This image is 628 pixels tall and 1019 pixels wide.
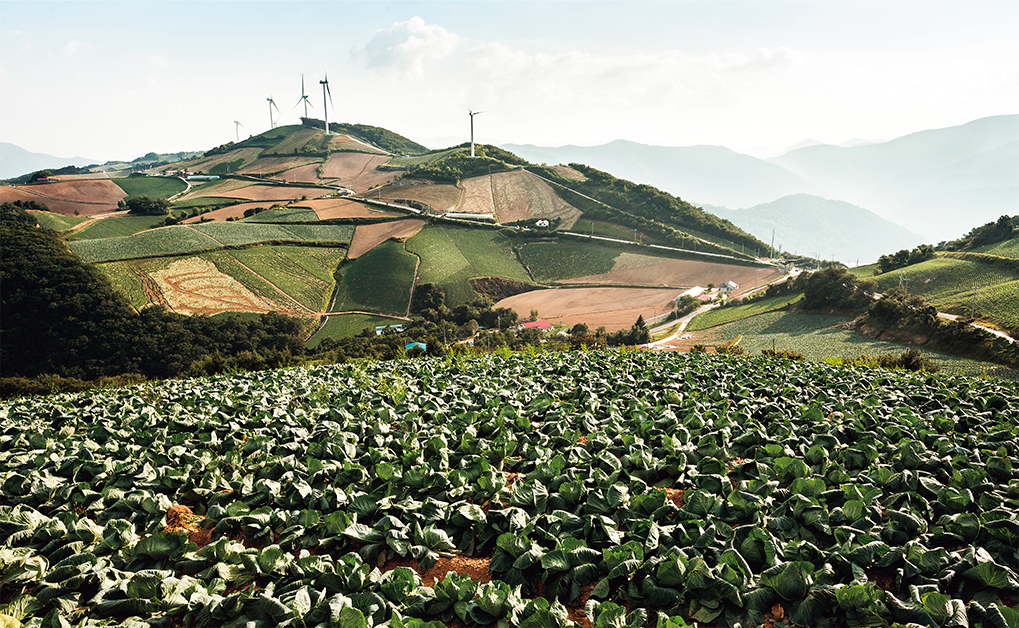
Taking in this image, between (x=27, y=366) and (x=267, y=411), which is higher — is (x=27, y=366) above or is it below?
below

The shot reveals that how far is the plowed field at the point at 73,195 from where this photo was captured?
511 ft

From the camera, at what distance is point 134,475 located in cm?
1012

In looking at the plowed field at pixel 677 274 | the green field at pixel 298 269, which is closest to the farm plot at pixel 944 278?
the plowed field at pixel 677 274

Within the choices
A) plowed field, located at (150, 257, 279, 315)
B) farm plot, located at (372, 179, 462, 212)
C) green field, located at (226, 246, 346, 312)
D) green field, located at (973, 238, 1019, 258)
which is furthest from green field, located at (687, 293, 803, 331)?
farm plot, located at (372, 179, 462, 212)

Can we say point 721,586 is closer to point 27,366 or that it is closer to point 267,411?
point 267,411

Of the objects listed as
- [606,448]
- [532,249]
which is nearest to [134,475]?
[606,448]

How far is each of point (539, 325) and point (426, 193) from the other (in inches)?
3831

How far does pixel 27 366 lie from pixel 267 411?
3726 inches

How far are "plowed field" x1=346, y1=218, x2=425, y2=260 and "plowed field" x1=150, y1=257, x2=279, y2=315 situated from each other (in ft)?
104

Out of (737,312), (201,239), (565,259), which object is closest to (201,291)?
(201,239)

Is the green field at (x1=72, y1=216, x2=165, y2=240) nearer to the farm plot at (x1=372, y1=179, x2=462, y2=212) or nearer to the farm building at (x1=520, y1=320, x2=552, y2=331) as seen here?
the farm plot at (x1=372, y1=179, x2=462, y2=212)

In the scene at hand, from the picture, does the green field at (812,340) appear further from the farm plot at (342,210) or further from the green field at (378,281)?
the farm plot at (342,210)

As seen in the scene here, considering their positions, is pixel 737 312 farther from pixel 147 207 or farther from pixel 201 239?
pixel 147 207

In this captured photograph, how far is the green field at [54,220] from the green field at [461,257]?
88.5 meters
